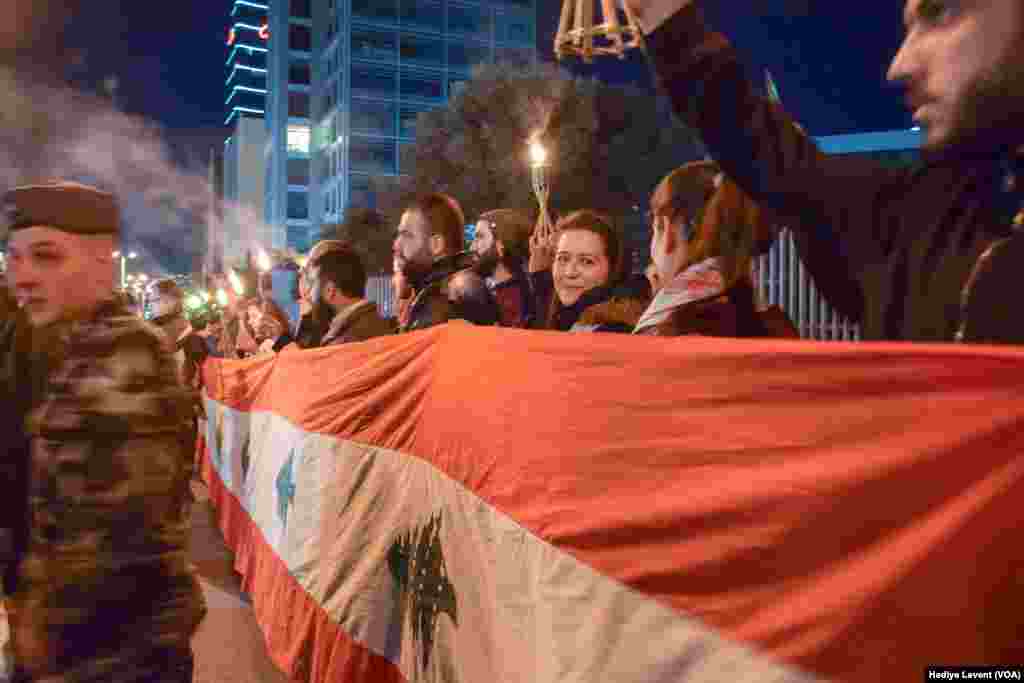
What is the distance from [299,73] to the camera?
278 ft

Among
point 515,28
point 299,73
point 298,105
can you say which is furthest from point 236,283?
point 299,73

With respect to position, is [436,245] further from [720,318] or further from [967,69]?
[967,69]

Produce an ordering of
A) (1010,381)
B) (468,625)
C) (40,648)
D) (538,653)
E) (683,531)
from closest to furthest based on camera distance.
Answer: (1010,381) < (683,531) < (40,648) < (538,653) < (468,625)

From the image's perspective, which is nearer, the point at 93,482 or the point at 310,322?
the point at 93,482

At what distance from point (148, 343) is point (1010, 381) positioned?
1822 mm

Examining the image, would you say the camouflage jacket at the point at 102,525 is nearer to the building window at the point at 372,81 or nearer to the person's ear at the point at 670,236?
the person's ear at the point at 670,236

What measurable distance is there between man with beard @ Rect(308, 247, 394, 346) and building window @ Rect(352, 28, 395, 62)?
66.1 m

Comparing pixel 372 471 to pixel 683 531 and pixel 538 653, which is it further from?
pixel 683 531

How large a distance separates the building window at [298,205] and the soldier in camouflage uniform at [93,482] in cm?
8008

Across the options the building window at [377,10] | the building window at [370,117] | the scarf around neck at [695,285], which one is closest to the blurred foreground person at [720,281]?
the scarf around neck at [695,285]

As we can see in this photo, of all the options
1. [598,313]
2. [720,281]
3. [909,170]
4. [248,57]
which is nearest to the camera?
[909,170]

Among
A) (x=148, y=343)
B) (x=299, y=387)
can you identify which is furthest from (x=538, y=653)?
(x=299, y=387)

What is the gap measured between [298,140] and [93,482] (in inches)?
3350

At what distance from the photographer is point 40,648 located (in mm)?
1905
